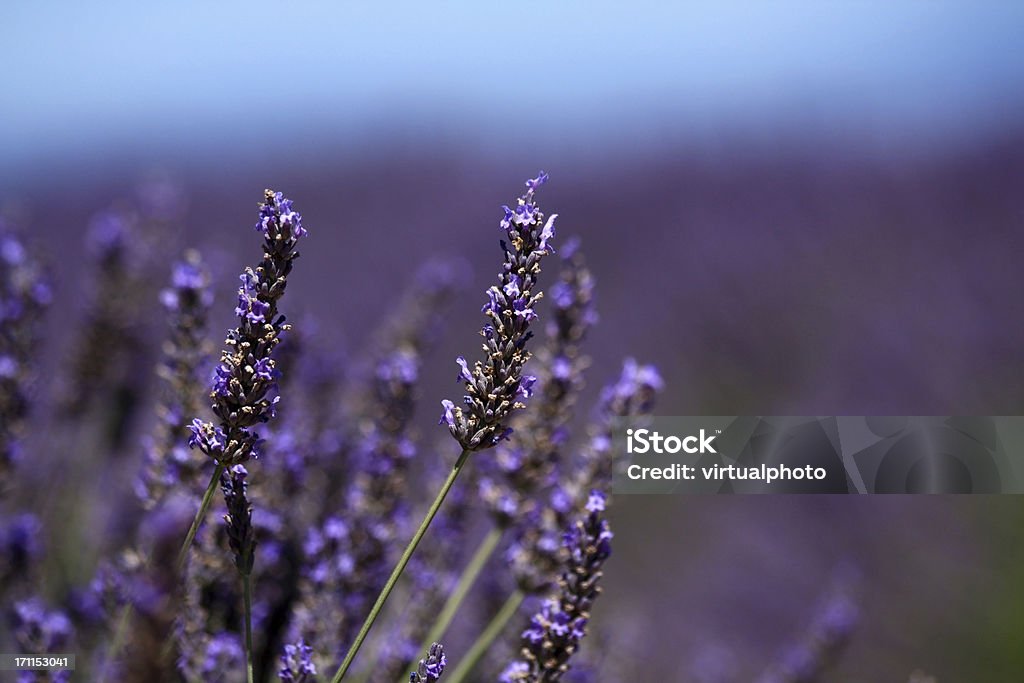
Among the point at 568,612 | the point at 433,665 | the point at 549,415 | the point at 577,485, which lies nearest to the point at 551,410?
the point at 549,415

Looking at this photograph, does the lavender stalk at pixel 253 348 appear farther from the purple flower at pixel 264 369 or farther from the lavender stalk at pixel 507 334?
the lavender stalk at pixel 507 334

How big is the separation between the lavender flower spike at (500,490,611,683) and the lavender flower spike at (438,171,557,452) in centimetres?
28

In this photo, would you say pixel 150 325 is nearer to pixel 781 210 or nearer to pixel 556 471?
pixel 556 471

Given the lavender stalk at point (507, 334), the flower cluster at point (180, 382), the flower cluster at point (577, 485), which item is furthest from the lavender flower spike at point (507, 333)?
the flower cluster at point (180, 382)

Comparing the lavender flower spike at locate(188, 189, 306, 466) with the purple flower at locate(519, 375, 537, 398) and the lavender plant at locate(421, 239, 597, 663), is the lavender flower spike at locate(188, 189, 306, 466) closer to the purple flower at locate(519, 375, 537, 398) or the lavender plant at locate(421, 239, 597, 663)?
the purple flower at locate(519, 375, 537, 398)

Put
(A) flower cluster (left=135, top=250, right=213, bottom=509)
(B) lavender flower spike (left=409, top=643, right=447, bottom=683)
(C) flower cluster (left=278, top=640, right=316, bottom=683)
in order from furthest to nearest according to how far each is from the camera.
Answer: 1. (A) flower cluster (left=135, top=250, right=213, bottom=509)
2. (C) flower cluster (left=278, top=640, right=316, bottom=683)
3. (B) lavender flower spike (left=409, top=643, right=447, bottom=683)

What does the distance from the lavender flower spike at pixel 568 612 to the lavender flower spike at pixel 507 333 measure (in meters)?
0.28

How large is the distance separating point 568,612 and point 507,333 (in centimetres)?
46

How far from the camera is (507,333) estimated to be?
46.8 inches

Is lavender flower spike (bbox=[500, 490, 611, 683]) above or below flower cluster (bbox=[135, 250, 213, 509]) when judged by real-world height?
below

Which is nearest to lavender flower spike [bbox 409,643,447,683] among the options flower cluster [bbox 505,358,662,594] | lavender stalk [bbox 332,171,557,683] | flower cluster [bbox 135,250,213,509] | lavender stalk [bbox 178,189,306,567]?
lavender stalk [bbox 332,171,557,683]

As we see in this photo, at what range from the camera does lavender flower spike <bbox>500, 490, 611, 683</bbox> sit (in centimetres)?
134

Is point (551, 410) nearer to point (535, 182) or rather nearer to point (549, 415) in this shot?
point (549, 415)

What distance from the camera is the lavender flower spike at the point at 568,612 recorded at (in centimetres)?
134
